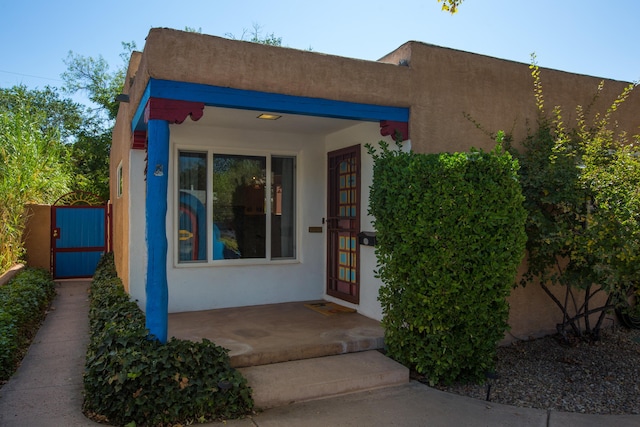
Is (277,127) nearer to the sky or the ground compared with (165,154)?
nearer to the sky

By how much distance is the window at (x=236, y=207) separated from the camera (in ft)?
23.0

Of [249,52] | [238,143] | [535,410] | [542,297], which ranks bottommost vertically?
[535,410]

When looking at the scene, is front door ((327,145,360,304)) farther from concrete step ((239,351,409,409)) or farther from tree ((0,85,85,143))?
tree ((0,85,85,143))

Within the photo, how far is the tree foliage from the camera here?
203 inches

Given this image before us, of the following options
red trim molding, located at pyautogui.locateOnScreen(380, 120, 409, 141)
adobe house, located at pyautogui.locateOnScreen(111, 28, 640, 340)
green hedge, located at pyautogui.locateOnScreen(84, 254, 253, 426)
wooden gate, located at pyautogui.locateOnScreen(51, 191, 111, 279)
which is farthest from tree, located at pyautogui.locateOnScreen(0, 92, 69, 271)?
red trim molding, located at pyautogui.locateOnScreen(380, 120, 409, 141)

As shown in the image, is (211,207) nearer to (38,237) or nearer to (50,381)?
(50,381)

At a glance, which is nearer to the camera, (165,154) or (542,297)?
(165,154)

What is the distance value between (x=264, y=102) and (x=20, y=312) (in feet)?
14.9

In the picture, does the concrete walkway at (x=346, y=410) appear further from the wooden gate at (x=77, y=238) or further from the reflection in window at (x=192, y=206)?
the wooden gate at (x=77, y=238)

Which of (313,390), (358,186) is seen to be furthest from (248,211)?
(313,390)

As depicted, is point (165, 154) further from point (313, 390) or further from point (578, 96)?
point (578, 96)

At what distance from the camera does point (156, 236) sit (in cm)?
467

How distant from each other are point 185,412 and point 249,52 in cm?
351

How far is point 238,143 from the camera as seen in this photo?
719 centimetres
